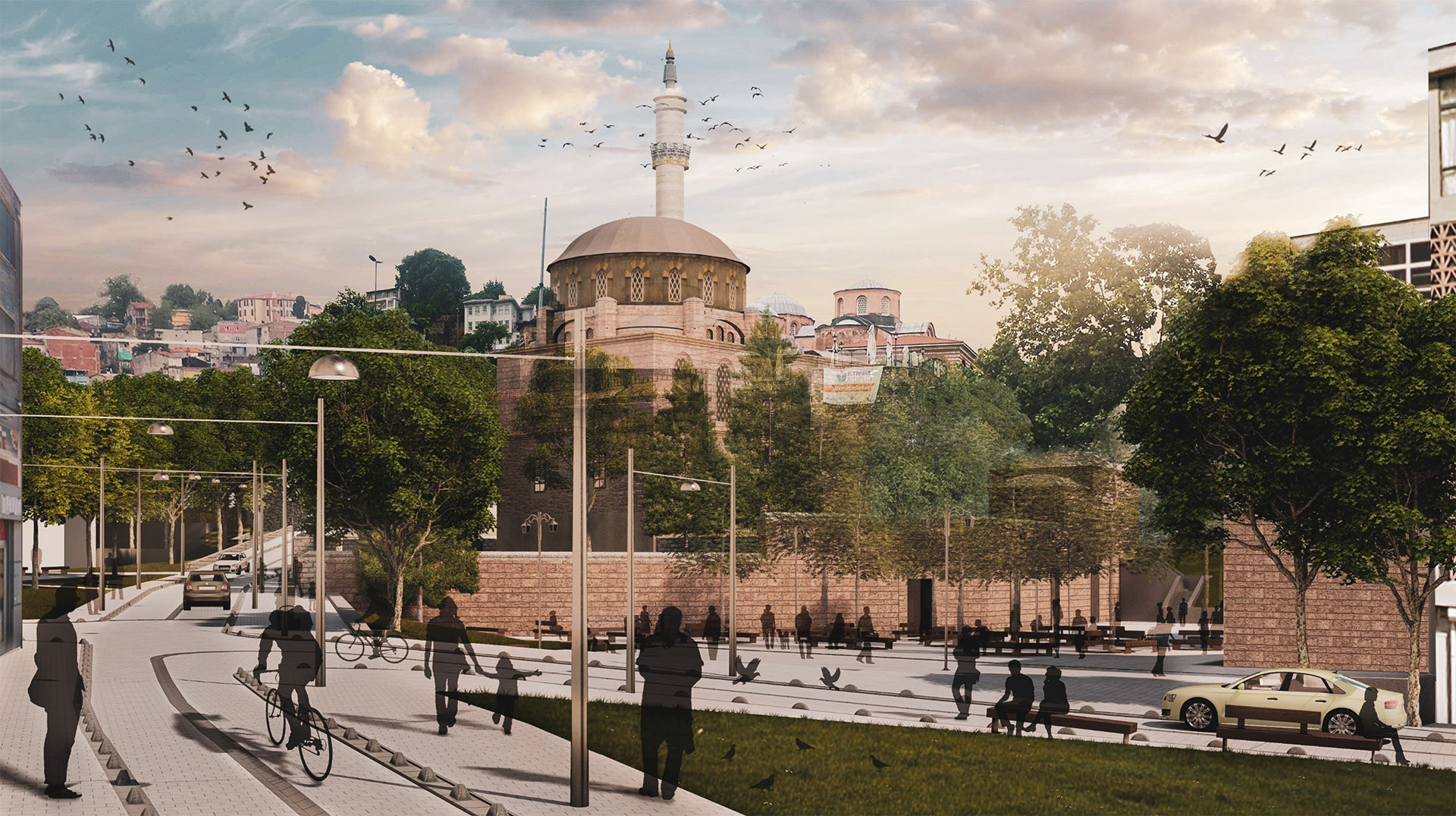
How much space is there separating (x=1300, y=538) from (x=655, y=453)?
3861cm

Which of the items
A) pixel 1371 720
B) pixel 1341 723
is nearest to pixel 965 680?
pixel 1341 723

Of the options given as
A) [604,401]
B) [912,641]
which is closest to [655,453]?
[604,401]

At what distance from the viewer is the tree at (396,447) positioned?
47250mm

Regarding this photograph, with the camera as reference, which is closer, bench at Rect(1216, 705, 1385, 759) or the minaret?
bench at Rect(1216, 705, 1385, 759)

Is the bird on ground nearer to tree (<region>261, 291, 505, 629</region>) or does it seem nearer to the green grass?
tree (<region>261, 291, 505, 629</region>)

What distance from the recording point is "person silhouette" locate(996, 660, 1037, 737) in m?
20.3

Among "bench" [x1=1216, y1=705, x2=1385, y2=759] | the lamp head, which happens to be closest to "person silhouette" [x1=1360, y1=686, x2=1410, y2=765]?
"bench" [x1=1216, y1=705, x2=1385, y2=759]

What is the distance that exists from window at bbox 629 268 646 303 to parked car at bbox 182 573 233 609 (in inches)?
2111

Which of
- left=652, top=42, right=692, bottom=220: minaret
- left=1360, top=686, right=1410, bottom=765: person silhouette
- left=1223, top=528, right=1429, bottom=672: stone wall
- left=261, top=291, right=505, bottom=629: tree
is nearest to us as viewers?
left=1360, top=686, right=1410, bottom=765: person silhouette

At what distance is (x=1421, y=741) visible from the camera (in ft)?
71.3

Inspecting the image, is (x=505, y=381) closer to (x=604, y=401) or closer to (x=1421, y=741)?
(x=604, y=401)

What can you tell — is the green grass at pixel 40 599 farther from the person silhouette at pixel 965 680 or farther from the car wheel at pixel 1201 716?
the car wheel at pixel 1201 716

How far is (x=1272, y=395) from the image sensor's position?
85.0 feet

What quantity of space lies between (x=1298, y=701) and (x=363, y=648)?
22.6m
